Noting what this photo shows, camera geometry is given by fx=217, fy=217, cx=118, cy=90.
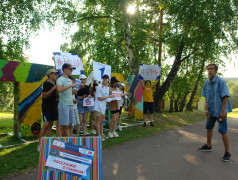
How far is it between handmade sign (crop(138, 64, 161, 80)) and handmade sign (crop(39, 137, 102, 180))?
7729 millimetres

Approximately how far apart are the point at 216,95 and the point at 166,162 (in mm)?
1891

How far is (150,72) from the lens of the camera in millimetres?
10164

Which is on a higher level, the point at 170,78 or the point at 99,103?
the point at 170,78

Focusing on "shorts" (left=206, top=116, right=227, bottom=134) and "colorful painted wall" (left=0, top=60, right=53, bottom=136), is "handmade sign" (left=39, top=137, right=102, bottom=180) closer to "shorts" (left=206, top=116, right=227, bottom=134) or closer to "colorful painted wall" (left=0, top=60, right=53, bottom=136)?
"shorts" (left=206, top=116, right=227, bottom=134)

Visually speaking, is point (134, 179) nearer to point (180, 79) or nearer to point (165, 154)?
point (165, 154)

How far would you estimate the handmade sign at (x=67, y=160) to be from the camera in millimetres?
2609

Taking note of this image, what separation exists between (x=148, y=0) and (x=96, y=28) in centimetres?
459

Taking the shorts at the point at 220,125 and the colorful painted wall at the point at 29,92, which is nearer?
the shorts at the point at 220,125

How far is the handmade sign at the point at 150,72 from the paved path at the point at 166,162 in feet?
13.8

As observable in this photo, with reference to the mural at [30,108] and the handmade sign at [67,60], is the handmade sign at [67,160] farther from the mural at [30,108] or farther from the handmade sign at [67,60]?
the mural at [30,108]

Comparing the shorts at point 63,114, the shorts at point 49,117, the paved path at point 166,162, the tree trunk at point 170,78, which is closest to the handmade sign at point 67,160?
the paved path at point 166,162

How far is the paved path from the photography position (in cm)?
379

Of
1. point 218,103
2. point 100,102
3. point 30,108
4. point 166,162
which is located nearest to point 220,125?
point 218,103

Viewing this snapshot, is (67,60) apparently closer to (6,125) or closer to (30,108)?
(30,108)
